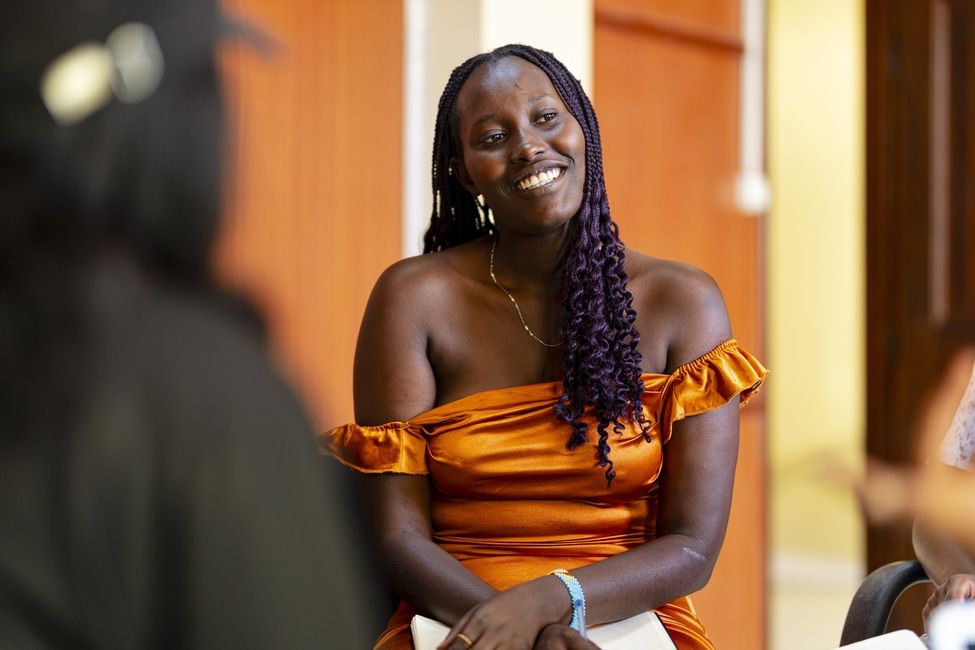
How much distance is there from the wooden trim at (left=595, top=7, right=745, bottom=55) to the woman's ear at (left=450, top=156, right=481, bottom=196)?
1966mm

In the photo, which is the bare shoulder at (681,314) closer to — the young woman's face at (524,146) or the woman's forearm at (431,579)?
the young woman's face at (524,146)

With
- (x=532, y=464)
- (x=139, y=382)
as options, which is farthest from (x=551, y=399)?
(x=139, y=382)

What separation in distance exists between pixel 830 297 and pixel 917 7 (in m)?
3.19

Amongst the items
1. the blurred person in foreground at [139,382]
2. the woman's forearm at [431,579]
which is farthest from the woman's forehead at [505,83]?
the blurred person in foreground at [139,382]

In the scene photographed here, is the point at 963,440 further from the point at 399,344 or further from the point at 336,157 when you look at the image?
the point at 336,157

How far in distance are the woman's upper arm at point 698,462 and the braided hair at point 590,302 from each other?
0.07m

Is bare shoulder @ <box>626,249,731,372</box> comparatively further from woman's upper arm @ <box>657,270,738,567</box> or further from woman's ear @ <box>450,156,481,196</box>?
woman's ear @ <box>450,156,481,196</box>

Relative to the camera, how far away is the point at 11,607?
2.10 feet

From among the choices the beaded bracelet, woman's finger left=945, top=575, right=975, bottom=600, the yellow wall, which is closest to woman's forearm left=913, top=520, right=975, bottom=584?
woman's finger left=945, top=575, right=975, bottom=600

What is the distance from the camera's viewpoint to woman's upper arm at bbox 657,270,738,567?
1963mm

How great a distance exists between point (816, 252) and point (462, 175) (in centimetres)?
557

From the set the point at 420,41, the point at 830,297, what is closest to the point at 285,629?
the point at 420,41

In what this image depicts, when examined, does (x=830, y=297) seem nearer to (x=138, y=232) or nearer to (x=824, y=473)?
(x=824, y=473)

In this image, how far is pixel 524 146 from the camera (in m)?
1.99
